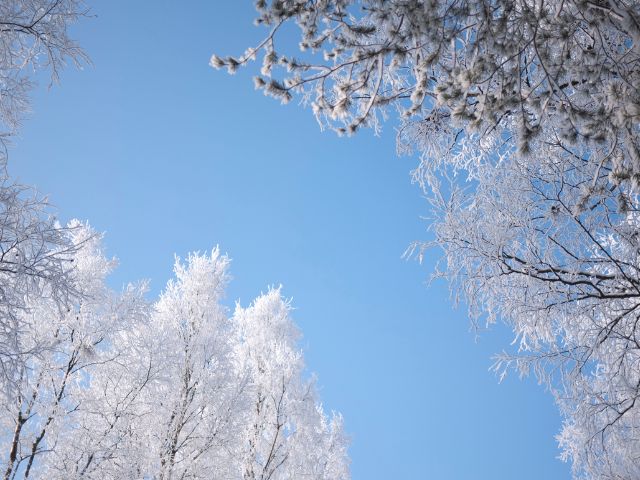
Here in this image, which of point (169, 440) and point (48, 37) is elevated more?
point (48, 37)

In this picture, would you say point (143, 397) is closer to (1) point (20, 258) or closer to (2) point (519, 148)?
(1) point (20, 258)

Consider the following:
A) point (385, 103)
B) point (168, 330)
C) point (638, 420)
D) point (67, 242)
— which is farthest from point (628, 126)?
point (168, 330)

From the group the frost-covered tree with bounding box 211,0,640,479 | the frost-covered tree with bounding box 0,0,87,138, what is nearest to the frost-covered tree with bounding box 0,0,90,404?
the frost-covered tree with bounding box 0,0,87,138

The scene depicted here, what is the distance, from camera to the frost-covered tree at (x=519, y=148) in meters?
3.11

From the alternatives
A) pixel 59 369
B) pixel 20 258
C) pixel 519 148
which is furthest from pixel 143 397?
pixel 519 148

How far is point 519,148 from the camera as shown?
10.3ft

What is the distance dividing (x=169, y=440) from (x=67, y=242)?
5.13m

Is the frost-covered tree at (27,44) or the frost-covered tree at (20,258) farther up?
the frost-covered tree at (27,44)

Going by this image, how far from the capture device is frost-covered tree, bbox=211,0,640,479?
3.11 meters

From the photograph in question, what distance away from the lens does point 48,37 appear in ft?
12.4

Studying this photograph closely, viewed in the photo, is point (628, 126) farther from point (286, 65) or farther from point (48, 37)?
point (48, 37)

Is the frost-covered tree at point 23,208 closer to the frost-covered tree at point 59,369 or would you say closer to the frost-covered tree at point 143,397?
the frost-covered tree at point 143,397

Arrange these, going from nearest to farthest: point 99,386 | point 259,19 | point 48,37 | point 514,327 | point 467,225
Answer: point 259,19 < point 48,37 < point 467,225 < point 514,327 < point 99,386

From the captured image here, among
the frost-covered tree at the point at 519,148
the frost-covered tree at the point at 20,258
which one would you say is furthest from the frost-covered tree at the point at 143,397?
the frost-covered tree at the point at 519,148
